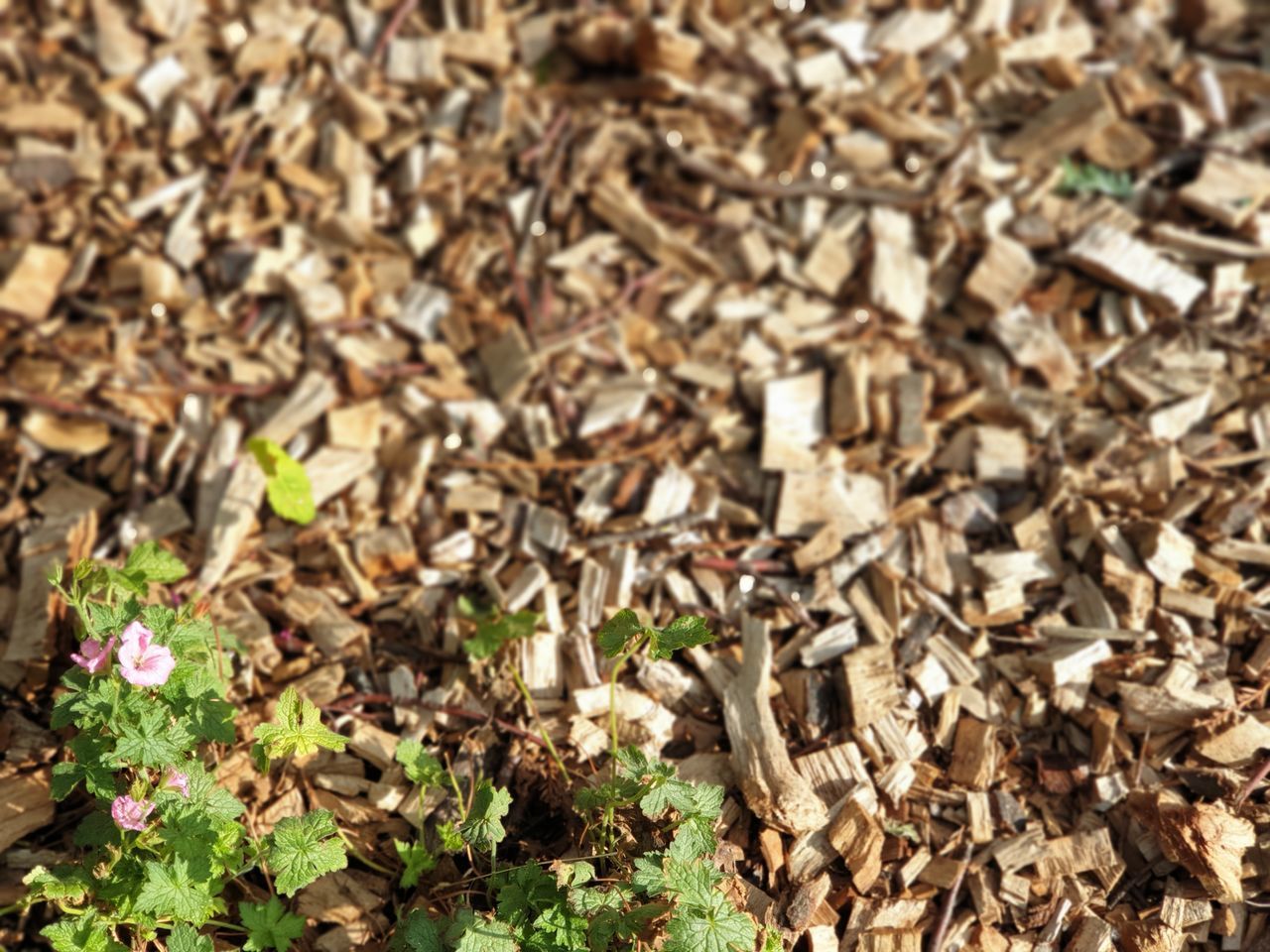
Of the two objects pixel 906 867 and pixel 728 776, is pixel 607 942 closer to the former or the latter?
pixel 728 776

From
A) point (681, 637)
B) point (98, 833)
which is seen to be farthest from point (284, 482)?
point (681, 637)

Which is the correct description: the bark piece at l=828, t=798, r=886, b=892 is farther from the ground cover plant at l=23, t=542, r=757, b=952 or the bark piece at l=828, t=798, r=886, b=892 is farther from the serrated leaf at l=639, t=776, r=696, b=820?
the serrated leaf at l=639, t=776, r=696, b=820

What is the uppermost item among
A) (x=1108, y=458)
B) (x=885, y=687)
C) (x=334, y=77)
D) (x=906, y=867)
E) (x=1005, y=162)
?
(x=334, y=77)

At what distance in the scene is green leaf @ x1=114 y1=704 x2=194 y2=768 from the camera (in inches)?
68.2

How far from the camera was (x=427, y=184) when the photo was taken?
2998 mm

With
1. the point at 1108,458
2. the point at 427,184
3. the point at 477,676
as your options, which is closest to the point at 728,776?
the point at 477,676

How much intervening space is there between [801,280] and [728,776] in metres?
1.39

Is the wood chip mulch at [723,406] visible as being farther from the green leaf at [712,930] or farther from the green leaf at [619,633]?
the green leaf at [619,633]

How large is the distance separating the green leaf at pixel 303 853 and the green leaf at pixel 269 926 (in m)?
0.13

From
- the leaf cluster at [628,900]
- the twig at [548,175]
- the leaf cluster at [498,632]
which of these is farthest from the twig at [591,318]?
the leaf cluster at [628,900]

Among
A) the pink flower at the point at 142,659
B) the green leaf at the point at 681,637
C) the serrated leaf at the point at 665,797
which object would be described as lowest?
the serrated leaf at the point at 665,797

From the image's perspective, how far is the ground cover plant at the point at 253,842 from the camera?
67.9 inches

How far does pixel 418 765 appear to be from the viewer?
197 centimetres

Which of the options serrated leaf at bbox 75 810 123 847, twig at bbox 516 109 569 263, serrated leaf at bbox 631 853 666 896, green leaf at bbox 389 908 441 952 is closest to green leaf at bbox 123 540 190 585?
serrated leaf at bbox 75 810 123 847
